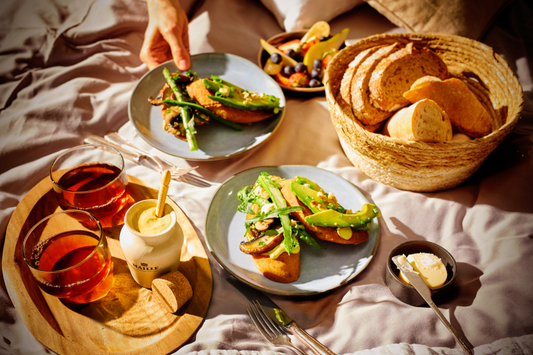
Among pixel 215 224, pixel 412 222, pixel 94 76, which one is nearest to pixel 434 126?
pixel 412 222

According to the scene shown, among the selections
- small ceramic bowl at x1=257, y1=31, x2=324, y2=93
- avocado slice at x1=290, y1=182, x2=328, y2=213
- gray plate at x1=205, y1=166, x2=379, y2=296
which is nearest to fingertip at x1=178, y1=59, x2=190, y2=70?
small ceramic bowl at x1=257, y1=31, x2=324, y2=93

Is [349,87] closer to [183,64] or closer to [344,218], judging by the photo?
[344,218]

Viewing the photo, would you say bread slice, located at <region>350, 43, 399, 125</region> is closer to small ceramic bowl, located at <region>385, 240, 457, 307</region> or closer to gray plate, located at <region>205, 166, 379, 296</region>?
gray plate, located at <region>205, 166, 379, 296</region>

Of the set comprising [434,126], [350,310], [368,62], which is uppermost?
[368,62]

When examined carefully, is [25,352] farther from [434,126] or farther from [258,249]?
[434,126]

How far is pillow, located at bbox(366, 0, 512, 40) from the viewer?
2.03m

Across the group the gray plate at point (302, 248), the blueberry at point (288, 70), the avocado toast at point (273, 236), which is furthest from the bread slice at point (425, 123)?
the blueberry at point (288, 70)

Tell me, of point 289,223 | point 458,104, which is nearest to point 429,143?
point 458,104

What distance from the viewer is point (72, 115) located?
1.78 metres

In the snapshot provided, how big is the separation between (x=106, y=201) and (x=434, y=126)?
4.10ft

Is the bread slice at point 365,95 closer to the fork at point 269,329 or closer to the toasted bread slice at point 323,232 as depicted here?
the toasted bread slice at point 323,232

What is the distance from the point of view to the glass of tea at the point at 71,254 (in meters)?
0.98

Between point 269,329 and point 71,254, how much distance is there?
66cm

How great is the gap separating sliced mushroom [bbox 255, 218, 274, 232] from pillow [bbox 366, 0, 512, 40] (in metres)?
1.56
